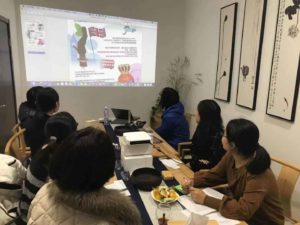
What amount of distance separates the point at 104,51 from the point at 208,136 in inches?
91.5

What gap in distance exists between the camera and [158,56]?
4.22 metres

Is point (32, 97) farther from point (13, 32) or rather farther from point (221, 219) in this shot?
point (221, 219)

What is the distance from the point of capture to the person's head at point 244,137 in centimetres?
138

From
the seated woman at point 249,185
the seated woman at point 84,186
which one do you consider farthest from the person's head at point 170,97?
the seated woman at point 84,186

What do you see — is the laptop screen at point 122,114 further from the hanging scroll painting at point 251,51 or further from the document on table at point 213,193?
the document on table at point 213,193

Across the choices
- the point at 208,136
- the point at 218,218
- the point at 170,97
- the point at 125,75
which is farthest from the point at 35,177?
the point at 125,75

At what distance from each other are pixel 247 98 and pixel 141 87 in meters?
2.01

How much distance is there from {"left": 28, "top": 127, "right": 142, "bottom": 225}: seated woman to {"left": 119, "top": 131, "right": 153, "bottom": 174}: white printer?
0.86 metres

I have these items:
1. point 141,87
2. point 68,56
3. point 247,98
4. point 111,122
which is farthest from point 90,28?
point 247,98

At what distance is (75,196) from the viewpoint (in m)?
0.80

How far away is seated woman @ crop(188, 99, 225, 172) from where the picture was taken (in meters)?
2.26

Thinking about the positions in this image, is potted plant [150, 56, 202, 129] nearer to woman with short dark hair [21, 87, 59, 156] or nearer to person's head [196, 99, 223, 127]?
person's head [196, 99, 223, 127]

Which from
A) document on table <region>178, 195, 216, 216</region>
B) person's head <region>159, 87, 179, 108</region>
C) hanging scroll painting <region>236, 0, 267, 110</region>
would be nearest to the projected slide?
person's head <region>159, 87, 179, 108</region>

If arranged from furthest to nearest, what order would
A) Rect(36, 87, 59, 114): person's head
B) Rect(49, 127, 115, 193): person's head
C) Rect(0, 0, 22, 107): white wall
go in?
Rect(0, 0, 22, 107): white wall < Rect(36, 87, 59, 114): person's head < Rect(49, 127, 115, 193): person's head
